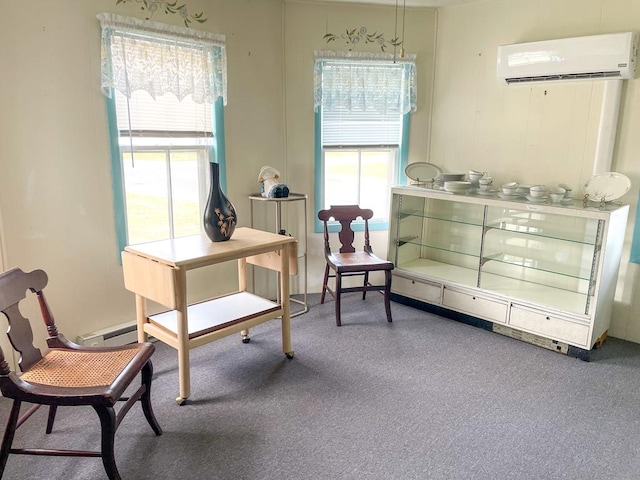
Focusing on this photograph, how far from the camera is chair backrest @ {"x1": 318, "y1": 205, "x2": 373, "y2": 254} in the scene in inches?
157

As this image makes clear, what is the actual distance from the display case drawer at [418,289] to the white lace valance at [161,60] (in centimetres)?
218

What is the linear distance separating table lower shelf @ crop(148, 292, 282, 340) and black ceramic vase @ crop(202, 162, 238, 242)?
1.59 ft

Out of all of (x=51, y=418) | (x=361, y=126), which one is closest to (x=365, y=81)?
(x=361, y=126)

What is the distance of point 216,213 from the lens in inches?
110

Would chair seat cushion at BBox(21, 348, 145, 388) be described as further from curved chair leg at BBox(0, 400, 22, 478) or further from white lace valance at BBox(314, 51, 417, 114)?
white lace valance at BBox(314, 51, 417, 114)

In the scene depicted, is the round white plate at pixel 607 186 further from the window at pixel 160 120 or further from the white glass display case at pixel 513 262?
the window at pixel 160 120

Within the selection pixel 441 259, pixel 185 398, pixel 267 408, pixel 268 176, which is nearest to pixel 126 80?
pixel 268 176

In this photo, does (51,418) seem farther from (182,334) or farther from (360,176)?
(360,176)

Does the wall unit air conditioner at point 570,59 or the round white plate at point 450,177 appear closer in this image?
the wall unit air conditioner at point 570,59

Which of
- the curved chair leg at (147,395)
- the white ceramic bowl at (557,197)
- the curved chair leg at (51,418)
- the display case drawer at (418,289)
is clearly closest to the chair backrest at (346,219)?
the display case drawer at (418,289)

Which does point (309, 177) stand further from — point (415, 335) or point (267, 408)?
point (267, 408)

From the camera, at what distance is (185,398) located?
2570mm

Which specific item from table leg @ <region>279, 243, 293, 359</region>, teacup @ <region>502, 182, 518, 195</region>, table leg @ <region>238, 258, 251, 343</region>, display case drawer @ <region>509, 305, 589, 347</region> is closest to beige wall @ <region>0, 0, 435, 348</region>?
table leg @ <region>238, 258, 251, 343</region>

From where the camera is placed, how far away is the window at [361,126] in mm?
3967
